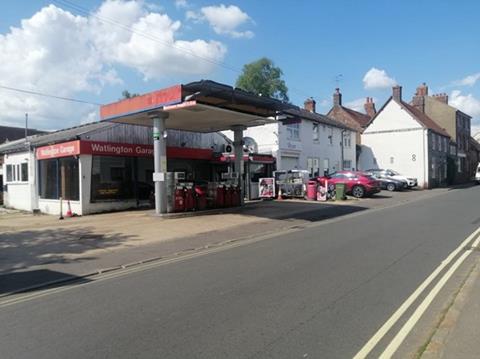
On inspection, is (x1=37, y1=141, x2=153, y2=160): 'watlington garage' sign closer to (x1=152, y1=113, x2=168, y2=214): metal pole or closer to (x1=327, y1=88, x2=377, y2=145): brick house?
(x1=152, y1=113, x2=168, y2=214): metal pole

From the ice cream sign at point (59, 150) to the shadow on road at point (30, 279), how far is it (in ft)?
39.2

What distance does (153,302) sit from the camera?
6363mm

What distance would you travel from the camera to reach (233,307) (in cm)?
597

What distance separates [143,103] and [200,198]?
4.71 meters

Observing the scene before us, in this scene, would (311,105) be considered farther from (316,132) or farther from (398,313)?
(398,313)

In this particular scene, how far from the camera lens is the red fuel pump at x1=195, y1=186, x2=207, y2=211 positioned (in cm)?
1956

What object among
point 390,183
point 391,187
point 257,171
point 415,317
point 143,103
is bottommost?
point 415,317

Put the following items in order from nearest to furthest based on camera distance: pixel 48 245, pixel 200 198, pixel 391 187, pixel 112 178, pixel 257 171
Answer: pixel 48 245 < pixel 200 198 < pixel 112 178 < pixel 257 171 < pixel 391 187

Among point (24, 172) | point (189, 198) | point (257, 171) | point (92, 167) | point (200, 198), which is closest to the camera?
point (189, 198)

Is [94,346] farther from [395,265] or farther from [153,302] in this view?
[395,265]

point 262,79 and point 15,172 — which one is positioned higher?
point 262,79

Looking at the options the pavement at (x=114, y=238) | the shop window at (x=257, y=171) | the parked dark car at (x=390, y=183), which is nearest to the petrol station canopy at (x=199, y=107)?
the pavement at (x=114, y=238)

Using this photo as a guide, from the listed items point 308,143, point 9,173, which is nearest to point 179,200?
point 9,173

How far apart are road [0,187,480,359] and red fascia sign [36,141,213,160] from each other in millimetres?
12218
